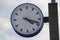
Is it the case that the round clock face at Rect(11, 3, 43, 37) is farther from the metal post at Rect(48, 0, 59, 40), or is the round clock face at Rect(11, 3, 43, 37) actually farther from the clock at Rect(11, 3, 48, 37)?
the metal post at Rect(48, 0, 59, 40)

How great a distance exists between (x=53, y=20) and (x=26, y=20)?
90 cm

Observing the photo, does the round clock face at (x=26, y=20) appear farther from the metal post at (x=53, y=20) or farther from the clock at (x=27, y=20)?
the metal post at (x=53, y=20)

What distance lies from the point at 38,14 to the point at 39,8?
0.66ft

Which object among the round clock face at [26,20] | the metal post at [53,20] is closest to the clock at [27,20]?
the round clock face at [26,20]

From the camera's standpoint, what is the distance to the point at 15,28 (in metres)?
7.46

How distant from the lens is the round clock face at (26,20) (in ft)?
24.4

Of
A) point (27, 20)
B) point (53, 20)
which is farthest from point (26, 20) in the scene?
point (53, 20)

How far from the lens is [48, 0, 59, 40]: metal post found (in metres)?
6.93

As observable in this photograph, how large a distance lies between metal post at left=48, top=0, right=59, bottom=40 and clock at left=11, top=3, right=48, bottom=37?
0.42m

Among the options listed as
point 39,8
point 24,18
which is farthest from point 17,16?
point 39,8

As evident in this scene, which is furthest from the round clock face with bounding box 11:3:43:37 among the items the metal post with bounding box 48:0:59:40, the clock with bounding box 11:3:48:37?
the metal post with bounding box 48:0:59:40

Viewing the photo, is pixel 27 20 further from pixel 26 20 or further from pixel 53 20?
pixel 53 20

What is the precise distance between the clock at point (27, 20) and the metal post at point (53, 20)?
421 mm

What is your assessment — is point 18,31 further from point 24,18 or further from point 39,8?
point 39,8
